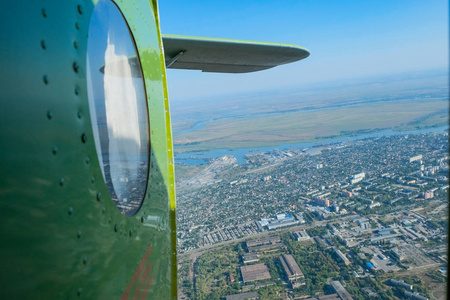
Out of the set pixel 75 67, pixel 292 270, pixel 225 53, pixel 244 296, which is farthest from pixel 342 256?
pixel 75 67

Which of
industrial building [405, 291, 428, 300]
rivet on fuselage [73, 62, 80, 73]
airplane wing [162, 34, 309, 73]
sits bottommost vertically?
industrial building [405, 291, 428, 300]

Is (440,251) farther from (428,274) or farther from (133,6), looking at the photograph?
(133,6)

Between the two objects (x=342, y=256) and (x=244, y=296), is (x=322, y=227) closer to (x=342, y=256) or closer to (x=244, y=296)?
(x=342, y=256)

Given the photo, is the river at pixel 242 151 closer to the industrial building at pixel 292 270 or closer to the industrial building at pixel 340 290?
the industrial building at pixel 292 270

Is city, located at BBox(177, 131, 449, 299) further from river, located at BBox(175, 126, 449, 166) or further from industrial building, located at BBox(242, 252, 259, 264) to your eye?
river, located at BBox(175, 126, 449, 166)

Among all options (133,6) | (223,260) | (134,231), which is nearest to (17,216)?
(134,231)

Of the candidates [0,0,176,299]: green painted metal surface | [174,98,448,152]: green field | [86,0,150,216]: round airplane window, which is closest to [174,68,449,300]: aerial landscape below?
[174,98,448,152]: green field

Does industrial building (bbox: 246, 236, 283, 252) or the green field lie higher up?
the green field
